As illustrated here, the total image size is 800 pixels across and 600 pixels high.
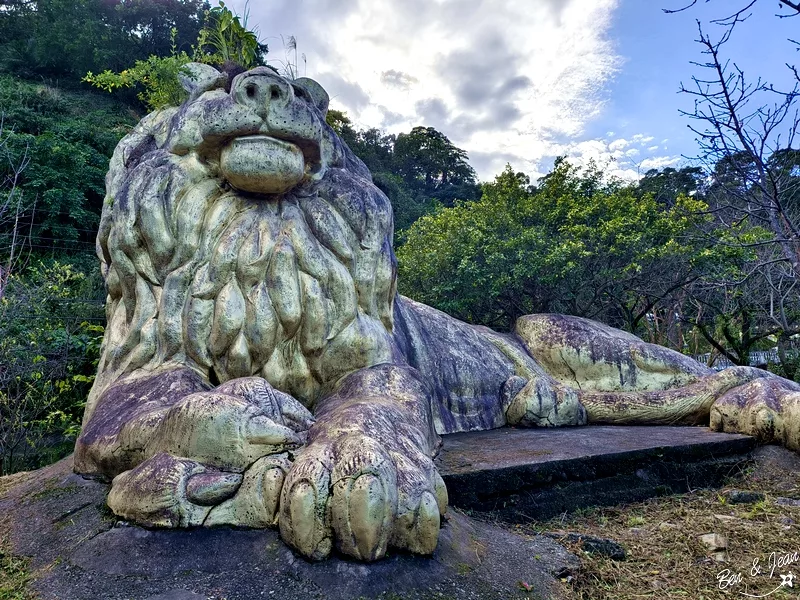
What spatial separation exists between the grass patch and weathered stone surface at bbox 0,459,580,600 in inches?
10.1

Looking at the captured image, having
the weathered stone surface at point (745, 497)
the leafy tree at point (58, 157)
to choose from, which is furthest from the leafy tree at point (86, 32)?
the weathered stone surface at point (745, 497)

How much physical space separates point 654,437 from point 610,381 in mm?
1027

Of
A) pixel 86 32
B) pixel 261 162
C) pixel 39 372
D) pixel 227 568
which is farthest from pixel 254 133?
pixel 86 32

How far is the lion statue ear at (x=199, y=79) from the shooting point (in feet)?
8.68

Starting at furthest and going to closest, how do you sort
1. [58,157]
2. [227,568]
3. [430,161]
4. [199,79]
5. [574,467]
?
[430,161] < [58,157] < [574,467] < [199,79] < [227,568]

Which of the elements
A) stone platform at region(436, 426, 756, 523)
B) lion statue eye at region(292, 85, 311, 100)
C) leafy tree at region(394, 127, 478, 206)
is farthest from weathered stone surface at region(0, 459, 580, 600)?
leafy tree at region(394, 127, 478, 206)

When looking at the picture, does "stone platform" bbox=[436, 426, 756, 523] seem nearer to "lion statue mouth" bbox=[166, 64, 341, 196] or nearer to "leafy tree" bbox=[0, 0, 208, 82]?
"lion statue mouth" bbox=[166, 64, 341, 196]

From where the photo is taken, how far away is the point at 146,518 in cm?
162

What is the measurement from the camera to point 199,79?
2.66 meters

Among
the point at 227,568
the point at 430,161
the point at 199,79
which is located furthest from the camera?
the point at 430,161

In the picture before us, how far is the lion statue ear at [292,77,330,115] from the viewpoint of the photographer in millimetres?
2756

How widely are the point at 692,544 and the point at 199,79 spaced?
114 inches

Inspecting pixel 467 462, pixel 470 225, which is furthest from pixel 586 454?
pixel 470 225

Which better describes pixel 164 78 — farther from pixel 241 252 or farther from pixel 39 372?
pixel 39 372
